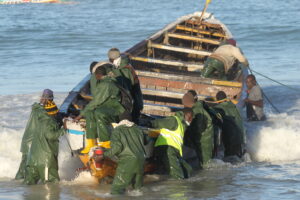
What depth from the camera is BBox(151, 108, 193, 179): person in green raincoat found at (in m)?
9.89

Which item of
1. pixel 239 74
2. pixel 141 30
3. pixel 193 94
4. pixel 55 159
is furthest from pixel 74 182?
pixel 141 30

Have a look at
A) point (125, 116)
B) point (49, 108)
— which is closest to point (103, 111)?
point (125, 116)

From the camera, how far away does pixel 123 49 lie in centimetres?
3091

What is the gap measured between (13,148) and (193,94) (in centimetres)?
Result: 434

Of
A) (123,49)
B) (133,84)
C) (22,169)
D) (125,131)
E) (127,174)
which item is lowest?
(22,169)

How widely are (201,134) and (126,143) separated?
6.56 ft

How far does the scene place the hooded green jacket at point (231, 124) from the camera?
11586 millimetres

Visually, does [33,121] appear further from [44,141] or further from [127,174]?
[127,174]

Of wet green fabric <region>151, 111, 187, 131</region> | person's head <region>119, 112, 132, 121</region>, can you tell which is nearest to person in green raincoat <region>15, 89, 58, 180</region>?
person's head <region>119, 112, 132, 121</region>

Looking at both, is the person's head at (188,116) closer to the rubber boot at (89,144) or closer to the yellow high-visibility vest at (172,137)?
the yellow high-visibility vest at (172,137)

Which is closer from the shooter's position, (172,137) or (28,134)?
(172,137)

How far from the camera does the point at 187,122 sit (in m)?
9.99

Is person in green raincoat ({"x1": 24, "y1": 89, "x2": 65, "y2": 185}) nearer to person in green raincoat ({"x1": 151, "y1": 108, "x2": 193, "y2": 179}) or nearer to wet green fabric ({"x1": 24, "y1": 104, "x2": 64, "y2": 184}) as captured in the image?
wet green fabric ({"x1": 24, "y1": 104, "x2": 64, "y2": 184})

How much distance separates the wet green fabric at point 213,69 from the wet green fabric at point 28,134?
5474 millimetres
